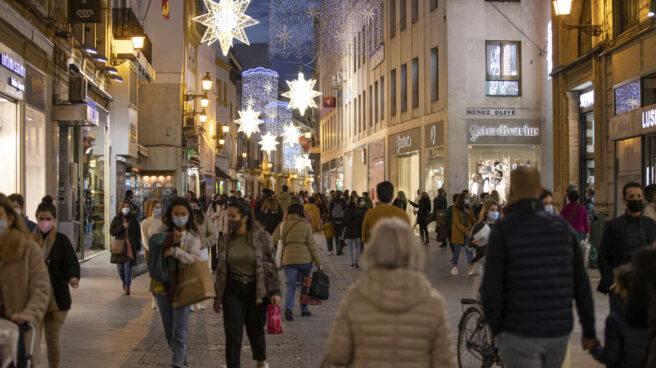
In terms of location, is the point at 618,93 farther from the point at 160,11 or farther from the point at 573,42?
the point at 160,11

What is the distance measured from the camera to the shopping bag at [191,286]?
24.8 ft

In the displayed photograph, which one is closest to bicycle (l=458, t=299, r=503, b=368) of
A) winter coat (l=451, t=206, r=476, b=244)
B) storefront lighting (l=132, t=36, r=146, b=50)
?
winter coat (l=451, t=206, r=476, b=244)

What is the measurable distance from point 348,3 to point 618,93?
66.4ft

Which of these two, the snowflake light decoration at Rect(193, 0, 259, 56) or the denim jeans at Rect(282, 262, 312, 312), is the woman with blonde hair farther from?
the snowflake light decoration at Rect(193, 0, 259, 56)

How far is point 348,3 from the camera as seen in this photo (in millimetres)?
37312

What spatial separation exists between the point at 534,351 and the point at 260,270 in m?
3.28

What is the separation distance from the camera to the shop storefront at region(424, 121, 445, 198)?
30727 mm

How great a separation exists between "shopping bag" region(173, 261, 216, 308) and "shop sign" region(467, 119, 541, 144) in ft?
75.6

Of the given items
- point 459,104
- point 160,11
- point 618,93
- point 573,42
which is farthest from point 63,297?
point 160,11

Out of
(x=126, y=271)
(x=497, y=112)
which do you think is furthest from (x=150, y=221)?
(x=497, y=112)

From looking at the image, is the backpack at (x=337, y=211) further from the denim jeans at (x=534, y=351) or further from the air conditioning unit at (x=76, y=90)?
the denim jeans at (x=534, y=351)

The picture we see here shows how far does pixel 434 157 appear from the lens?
105ft

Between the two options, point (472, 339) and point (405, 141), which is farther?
point (405, 141)

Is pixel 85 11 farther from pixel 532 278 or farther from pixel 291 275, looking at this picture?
pixel 532 278
